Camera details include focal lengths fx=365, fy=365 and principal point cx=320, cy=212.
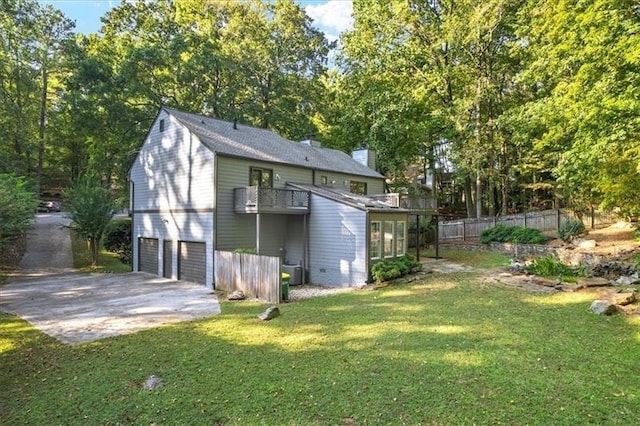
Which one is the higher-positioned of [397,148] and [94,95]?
[94,95]

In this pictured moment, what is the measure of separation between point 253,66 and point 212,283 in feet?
68.8

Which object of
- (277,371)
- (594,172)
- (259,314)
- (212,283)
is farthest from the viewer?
(212,283)

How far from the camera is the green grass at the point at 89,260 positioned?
63.7ft

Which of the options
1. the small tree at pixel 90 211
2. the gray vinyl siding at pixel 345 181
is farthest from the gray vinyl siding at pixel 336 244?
the small tree at pixel 90 211

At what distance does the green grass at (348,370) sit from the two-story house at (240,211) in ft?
19.4

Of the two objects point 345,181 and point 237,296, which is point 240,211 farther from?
point 345,181

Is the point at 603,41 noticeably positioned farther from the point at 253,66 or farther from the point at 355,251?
the point at 253,66

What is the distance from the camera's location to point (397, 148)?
91.9 feet

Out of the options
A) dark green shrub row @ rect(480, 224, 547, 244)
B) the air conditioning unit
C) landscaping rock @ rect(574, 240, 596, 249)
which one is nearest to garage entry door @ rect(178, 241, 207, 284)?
the air conditioning unit

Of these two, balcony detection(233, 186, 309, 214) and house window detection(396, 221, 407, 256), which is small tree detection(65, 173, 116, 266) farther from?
house window detection(396, 221, 407, 256)

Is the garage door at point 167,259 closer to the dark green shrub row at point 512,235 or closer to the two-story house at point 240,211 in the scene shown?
the two-story house at point 240,211

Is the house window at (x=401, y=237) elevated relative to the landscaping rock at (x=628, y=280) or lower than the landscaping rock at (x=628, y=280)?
elevated

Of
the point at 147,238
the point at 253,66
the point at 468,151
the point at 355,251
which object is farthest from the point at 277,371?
the point at 253,66

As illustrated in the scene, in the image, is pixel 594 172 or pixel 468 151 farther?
pixel 468 151
